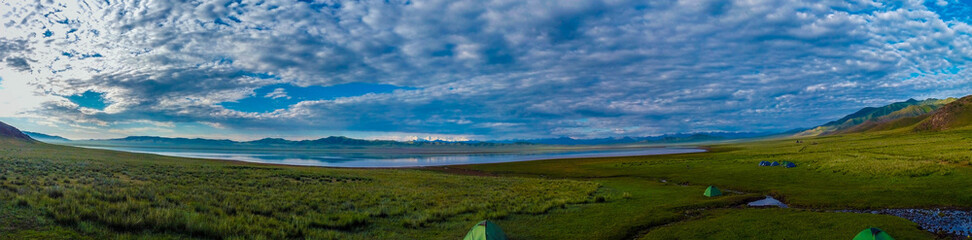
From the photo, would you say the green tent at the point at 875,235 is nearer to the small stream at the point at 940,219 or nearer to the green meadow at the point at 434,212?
the green meadow at the point at 434,212

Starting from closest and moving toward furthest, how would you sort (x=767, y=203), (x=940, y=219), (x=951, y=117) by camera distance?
(x=940, y=219) < (x=767, y=203) < (x=951, y=117)

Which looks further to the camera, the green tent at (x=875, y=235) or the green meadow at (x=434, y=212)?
the green meadow at (x=434, y=212)

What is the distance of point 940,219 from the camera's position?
18156 mm

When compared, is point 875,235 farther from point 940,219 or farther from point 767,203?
point 767,203

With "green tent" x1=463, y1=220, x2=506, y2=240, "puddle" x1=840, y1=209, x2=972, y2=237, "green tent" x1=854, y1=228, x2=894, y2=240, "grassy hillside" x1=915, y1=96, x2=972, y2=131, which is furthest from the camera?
"grassy hillside" x1=915, y1=96, x2=972, y2=131

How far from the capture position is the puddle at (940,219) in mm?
16281

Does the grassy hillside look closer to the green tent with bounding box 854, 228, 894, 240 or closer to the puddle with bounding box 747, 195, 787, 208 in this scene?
the puddle with bounding box 747, 195, 787, 208

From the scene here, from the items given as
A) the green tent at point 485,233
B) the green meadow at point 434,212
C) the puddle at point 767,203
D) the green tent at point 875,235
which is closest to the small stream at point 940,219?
the green meadow at point 434,212

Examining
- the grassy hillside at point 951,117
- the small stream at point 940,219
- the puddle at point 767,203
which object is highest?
the grassy hillside at point 951,117

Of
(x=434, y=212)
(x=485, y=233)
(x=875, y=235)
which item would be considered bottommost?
(x=434, y=212)

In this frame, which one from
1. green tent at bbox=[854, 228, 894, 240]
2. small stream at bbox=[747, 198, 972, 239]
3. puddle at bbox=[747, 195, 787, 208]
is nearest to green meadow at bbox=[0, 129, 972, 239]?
puddle at bbox=[747, 195, 787, 208]

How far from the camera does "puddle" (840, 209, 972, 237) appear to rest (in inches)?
641

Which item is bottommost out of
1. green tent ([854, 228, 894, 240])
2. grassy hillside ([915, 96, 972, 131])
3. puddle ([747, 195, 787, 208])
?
puddle ([747, 195, 787, 208])

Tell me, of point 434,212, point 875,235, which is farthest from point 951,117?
point 434,212
